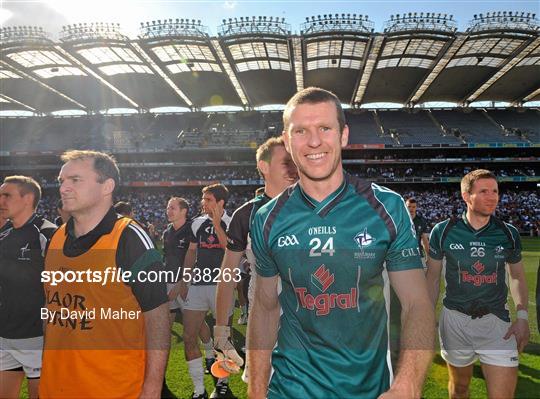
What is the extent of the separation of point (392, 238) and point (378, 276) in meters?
0.22

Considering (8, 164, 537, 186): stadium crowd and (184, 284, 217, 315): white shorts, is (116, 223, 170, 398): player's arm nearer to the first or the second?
(184, 284, 217, 315): white shorts

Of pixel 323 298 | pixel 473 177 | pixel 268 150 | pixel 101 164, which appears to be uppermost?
pixel 268 150

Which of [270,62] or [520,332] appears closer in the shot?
[520,332]

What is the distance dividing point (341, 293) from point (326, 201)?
51 cm

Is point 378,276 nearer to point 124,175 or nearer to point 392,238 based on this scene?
point 392,238

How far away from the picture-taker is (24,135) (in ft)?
157

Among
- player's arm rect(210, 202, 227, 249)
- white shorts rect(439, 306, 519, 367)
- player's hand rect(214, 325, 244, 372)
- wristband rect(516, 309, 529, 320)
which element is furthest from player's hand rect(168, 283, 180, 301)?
wristband rect(516, 309, 529, 320)

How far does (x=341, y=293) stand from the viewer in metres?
2.25

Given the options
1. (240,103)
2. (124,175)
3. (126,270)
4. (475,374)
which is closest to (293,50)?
(240,103)

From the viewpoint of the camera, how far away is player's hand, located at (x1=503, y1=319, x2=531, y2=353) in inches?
152

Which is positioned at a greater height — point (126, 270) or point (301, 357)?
point (126, 270)

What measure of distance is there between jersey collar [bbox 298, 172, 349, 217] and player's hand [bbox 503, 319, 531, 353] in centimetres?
260

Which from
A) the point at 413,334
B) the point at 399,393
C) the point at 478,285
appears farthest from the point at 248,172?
the point at 399,393

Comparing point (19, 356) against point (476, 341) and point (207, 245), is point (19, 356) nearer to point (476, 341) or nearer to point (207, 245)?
point (207, 245)
